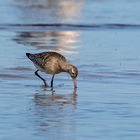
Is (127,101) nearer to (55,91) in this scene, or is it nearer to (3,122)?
(55,91)

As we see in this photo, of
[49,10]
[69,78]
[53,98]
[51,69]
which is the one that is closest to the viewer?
[53,98]

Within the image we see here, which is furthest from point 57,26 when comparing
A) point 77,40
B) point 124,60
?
point 124,60

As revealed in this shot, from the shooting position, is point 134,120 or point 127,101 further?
point 127,101

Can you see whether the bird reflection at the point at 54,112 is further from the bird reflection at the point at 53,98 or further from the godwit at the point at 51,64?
the godwit at the point at 51,64

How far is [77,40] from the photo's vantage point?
66.9 ft

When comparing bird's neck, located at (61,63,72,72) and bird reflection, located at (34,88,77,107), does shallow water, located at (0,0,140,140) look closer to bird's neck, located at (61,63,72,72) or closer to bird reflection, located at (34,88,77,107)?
bird reflection, located at (34,88,77,107)

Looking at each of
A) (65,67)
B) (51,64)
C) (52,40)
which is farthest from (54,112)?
(52,40)

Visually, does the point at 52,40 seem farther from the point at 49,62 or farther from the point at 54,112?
the point at 54,112

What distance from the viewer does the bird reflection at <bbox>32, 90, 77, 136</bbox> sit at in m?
9.60

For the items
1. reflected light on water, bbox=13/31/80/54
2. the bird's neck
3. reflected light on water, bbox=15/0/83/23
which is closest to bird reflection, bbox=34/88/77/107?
the bird's neck

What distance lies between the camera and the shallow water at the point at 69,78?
969cm

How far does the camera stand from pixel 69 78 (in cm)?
1433

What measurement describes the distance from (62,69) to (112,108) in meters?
2.78

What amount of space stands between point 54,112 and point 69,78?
3560mm
